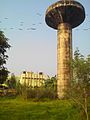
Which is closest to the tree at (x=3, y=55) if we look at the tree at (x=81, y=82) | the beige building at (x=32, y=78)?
the tree at (x=81, y=82)

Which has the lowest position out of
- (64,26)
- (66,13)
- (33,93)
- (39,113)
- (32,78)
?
(39,113)

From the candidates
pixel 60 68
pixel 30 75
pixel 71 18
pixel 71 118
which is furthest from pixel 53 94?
pixel 30 75

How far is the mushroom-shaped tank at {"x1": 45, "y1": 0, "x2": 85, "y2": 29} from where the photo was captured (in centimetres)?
3925

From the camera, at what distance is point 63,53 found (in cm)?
3941

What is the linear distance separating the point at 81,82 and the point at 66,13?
26969 mm

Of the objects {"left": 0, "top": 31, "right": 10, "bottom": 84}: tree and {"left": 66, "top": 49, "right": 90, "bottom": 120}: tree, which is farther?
{"left": 0, "top": 31, "right": 10, "bottom": 84}: tree

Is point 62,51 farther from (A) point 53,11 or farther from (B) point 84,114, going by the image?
(B) point 84,114

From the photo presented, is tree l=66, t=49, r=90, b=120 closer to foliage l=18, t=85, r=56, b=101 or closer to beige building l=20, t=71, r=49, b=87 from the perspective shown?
foliage l=18, t=85, r=56, b=101

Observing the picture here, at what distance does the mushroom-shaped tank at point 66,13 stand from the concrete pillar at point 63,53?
121 centimetres

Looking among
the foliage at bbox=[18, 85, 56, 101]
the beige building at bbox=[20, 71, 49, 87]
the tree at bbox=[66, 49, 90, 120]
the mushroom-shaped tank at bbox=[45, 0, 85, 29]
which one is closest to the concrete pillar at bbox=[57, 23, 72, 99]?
the mushroom-shaped tank at bbox=[45, 0, 85, 29]

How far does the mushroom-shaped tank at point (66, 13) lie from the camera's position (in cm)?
3925

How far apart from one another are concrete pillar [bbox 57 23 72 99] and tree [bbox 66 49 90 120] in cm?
2314

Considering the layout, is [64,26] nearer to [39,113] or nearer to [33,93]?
[33,93]

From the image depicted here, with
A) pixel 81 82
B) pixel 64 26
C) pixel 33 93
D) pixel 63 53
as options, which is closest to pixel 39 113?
pixel 81 82
